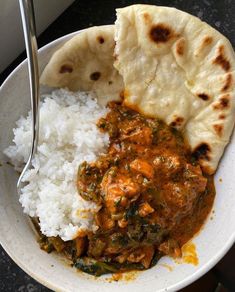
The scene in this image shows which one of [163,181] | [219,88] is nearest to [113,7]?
[219,88]

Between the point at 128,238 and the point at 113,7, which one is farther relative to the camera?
the point at 113,7

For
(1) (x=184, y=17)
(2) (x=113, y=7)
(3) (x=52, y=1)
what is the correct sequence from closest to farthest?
(1) (x=184, y=17)
(3) (x=52, y=1)
(2) (x=113, y=7)

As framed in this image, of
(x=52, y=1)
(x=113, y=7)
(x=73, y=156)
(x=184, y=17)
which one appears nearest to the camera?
(x=184, y=17)

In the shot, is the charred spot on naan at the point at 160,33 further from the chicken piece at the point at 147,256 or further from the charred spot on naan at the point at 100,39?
the chicken piece at the point at 147,256

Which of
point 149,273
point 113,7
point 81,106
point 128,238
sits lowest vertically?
point 149,273

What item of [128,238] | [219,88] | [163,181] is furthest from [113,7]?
[128,238]

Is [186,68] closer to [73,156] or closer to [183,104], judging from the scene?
[183,104]

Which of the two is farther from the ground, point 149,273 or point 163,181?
point 163,181

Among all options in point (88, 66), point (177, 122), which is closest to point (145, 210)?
point (177, 122)

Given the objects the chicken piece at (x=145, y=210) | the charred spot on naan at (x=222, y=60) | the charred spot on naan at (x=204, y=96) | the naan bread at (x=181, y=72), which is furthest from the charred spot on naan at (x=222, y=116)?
the chicken piece at (x=145, y=210)
